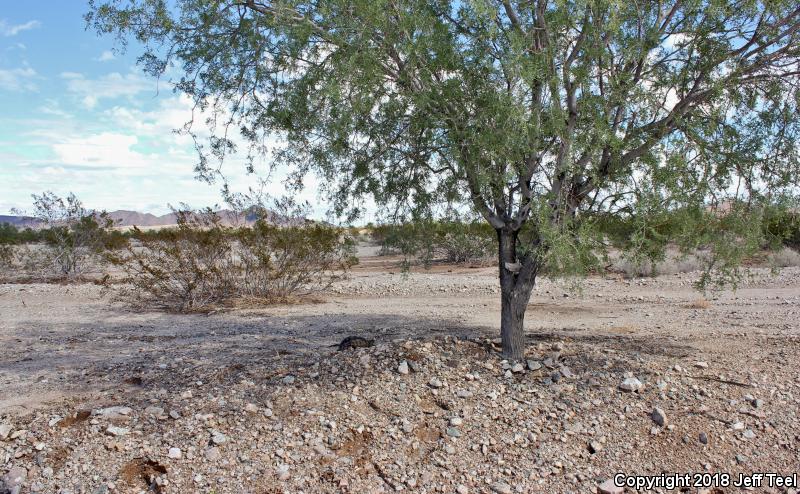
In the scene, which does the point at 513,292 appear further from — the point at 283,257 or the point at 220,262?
the point at 220,262

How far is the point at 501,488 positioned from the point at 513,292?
242 centimetres

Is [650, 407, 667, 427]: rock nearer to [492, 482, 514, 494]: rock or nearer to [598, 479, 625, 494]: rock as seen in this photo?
[598, 479, 625, 494]: rock

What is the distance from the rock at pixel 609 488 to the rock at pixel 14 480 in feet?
13.6

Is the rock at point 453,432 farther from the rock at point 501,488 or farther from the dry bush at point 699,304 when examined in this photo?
the dry bush at point 699,304

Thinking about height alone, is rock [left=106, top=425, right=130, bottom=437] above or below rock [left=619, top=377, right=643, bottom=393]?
below

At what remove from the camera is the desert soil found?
4.61 metres

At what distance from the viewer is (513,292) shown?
6594 mm

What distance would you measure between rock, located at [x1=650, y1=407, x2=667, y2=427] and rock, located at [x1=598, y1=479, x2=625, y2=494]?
90cm

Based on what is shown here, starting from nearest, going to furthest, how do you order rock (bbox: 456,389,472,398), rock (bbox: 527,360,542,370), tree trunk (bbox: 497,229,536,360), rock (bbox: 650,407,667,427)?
rock (bbox: 650,407,667,427), rock (bbox: 456,389,472,398), rock (bbox: 527,360,542,370), tree trunk (bbox: 497,229,536,360)

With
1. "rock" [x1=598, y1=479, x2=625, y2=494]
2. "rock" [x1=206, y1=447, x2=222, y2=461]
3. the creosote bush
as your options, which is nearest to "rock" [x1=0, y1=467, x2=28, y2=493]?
"rock" [x1=206, y1=447, x2=222, y2=461]

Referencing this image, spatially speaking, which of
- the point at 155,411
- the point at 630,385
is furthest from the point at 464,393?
the point at 155,411

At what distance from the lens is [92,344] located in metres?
8.48

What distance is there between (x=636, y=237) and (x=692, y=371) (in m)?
1.94

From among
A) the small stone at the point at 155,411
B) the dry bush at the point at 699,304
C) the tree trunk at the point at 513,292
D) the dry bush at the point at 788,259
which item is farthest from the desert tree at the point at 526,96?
the dry bush at the point at 788,259
